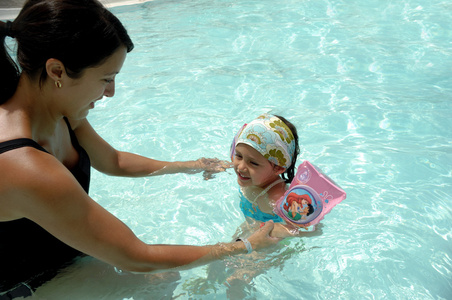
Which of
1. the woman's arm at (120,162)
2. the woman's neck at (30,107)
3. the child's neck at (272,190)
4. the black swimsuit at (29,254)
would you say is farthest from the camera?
the child's neck at (272,190)

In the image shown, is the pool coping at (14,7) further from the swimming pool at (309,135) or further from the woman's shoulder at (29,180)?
the woman's shoulder at (29,180)

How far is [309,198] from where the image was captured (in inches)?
120

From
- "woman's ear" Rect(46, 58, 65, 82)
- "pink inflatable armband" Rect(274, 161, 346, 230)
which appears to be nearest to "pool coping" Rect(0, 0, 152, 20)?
"pink inflatable armband" Rect(274, 161, 346, 230)

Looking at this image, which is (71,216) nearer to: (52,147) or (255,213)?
(52,147)

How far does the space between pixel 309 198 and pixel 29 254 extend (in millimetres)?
1779

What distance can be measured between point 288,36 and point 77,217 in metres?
7.50

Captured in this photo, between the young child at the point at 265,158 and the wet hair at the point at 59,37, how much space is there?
1446 mm

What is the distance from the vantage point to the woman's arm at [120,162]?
3.04 m

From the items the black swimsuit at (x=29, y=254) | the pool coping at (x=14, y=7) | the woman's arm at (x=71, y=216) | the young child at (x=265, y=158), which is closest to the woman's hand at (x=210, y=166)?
the young child at (x=265, y=158)

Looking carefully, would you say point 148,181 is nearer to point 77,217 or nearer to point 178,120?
point 178,120

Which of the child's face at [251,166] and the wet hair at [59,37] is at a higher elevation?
the wet hair at [59,37]

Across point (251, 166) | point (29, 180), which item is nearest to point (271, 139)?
point (251, 166)

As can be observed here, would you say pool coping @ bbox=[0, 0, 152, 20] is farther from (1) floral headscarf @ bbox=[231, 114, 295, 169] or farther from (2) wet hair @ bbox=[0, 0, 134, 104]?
(2) wet hair @ bbox=[0, 0, 134, 104]

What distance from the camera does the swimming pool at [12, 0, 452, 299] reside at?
3.25m
